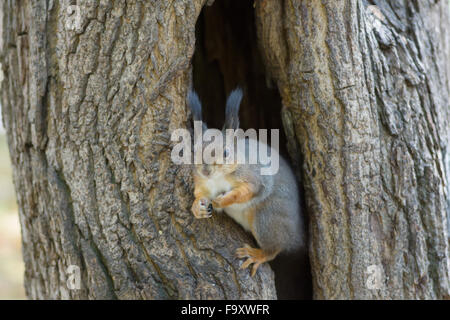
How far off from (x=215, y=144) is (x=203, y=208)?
13.1 inches

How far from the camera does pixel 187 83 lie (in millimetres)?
2496

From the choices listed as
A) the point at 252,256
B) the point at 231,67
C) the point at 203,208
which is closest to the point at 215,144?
the point at 203,208

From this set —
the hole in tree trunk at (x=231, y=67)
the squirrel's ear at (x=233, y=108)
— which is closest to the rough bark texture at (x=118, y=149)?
the squirrel's ear at (x=233, y=108)

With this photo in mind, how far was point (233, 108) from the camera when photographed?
247cm

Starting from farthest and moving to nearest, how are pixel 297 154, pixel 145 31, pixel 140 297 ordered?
pixel 297 154, pixel 140 297, pixel 145 31

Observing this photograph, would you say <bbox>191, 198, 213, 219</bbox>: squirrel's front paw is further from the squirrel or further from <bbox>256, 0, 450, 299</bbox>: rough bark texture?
<bbox>256, 0, 450, 299</bbox>: rough bark texture

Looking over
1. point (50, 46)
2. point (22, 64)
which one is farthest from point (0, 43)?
point (50, 46)

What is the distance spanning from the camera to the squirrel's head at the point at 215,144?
243 cm

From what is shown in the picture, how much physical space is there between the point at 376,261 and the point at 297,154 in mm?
746

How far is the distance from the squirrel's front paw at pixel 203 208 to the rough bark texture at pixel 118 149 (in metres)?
0.09

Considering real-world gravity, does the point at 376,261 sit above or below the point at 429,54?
below

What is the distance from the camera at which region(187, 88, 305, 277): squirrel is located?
2.48m
